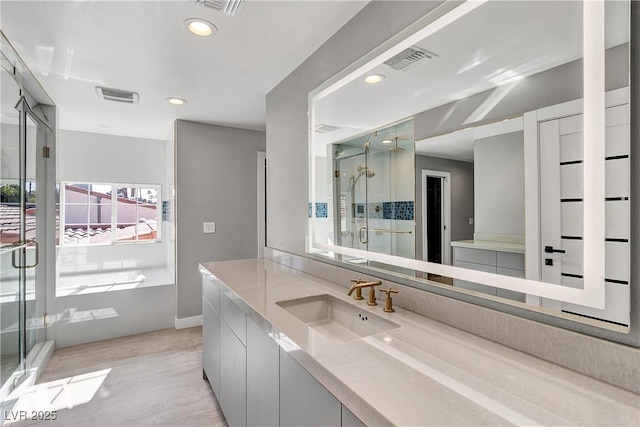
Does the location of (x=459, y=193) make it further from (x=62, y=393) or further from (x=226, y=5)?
(x=62, y=393)

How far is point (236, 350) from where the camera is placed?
164 cm

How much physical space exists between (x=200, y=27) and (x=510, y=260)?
194 centimetres

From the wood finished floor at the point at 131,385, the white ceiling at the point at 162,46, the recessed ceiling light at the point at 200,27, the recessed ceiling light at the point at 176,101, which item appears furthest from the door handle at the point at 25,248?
the recessed ceiling light at the point at 200,27

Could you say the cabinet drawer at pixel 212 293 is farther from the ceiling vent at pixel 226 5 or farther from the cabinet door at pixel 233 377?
the ceiling vent at pixel 226 5

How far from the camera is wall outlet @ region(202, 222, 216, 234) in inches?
146

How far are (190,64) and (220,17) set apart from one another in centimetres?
66

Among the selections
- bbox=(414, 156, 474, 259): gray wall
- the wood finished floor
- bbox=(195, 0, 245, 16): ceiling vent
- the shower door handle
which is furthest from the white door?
the wood finished floor

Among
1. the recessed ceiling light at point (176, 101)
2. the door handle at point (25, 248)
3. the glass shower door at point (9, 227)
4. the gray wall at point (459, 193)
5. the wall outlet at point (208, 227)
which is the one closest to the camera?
the gray wall at point (459, 193)

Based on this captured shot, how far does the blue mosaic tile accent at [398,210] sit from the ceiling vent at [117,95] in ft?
8.26

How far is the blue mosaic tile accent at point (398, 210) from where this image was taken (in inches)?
58.0

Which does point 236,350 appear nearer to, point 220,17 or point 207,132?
point 220,17

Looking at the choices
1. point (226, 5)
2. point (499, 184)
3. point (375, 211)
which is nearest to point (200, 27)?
point (226, 5)

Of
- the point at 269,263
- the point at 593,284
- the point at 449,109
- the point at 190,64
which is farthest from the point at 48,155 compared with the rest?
the point at 593,284

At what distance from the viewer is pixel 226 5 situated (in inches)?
61.9
